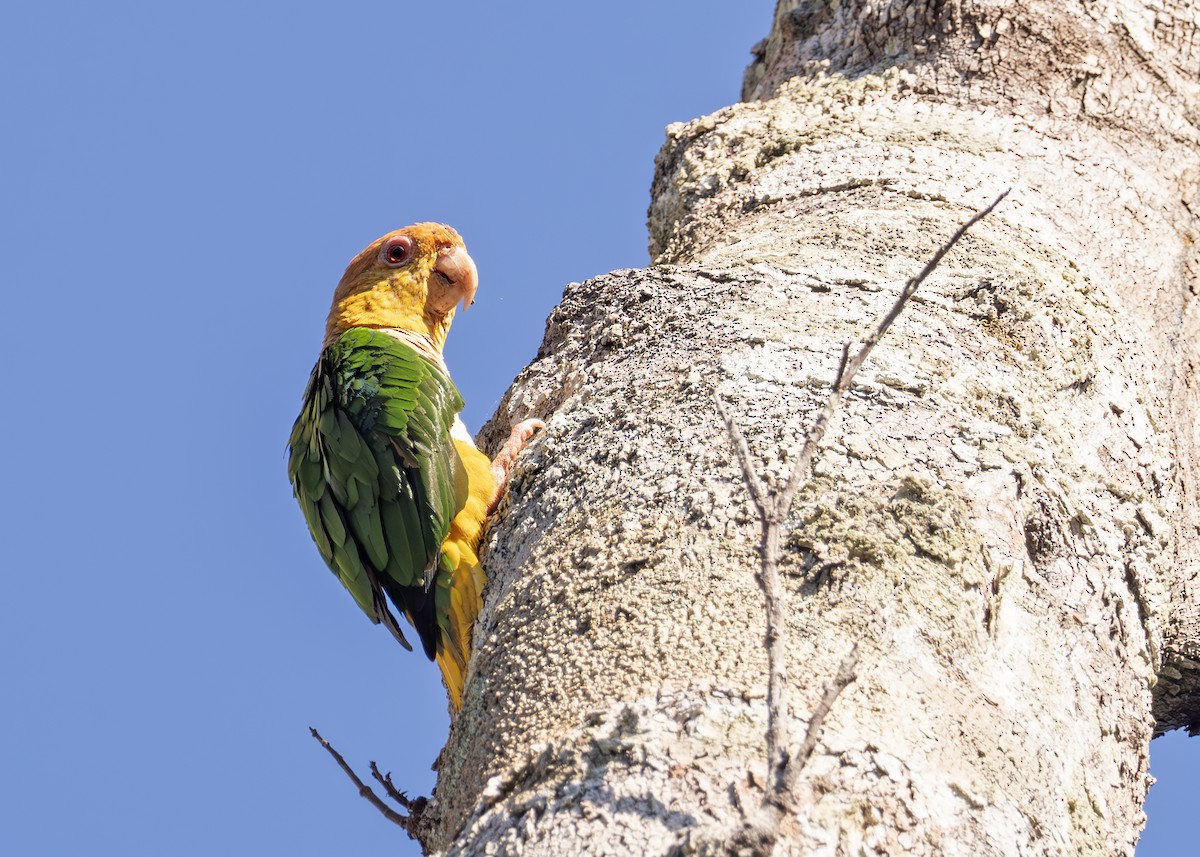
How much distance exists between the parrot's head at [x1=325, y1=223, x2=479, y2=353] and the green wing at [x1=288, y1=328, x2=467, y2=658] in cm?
67

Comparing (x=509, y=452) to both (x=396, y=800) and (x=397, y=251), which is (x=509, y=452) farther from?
(x=397, y=251)

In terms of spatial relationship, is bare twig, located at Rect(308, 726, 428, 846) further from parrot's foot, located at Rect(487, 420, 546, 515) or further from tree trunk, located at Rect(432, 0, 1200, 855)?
parrot's foot, located at Rect(487, 420, 546, 515)

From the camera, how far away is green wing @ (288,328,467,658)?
11.3 feet

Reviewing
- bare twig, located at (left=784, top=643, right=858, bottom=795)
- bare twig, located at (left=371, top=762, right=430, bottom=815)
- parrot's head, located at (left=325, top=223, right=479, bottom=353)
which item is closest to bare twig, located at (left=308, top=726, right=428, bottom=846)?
bare twig, located at (left=371, top=762, right=430, bottom=815)

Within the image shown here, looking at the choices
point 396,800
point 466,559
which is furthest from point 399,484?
point 396,800

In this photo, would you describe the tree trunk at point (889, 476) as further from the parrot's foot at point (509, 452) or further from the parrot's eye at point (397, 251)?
the parrot's eye at point (397, 251)

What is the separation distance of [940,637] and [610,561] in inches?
24.0

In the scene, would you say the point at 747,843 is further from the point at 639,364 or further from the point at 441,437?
the point at 441,437

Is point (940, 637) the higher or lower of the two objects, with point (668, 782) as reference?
higher

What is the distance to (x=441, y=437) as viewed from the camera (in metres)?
3.61

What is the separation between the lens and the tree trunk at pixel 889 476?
1983 mm

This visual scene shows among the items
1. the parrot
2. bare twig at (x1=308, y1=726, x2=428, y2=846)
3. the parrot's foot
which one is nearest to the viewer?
bare twig at (x1=308, y1=726, x2=428, y2=846)

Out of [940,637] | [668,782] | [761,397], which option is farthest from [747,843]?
[761,397]

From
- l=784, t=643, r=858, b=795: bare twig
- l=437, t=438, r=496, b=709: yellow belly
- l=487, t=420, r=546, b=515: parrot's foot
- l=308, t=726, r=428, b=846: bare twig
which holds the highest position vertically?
l=487, t=420, r=546, b=515: parrot's foot
